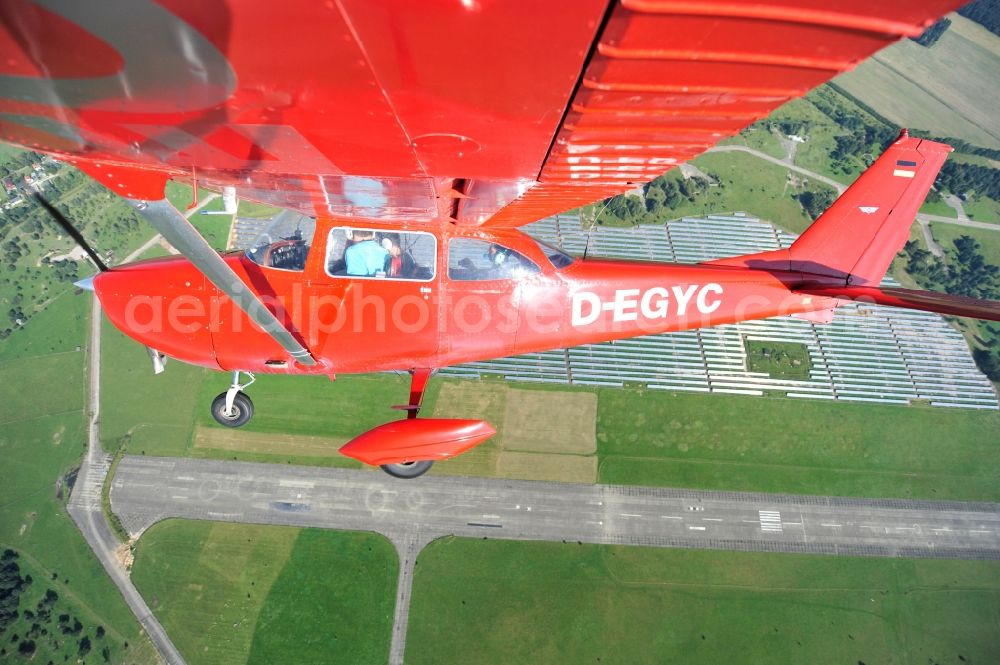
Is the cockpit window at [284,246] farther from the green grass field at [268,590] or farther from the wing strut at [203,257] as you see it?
the green grass field at [268,590]

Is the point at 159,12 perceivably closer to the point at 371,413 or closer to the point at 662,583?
the point at 371,413

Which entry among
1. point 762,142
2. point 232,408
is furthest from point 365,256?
point 762,142

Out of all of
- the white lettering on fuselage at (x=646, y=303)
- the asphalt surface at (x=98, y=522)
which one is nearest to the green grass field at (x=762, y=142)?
the white lettering on fuselage at (x=646, y=303)

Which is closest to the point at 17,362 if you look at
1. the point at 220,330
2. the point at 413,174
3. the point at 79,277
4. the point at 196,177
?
the point at 79,277

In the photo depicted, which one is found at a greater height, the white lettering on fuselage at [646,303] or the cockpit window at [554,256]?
the cockpit window at [554,256]

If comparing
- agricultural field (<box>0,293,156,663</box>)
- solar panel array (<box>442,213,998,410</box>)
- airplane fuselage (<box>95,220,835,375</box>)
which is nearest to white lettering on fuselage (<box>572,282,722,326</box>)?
airplane fuselage (<box>95,220,835,375</box>)

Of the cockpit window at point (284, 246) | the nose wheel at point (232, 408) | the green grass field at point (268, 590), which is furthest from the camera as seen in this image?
the green grass field at point (268, 590)
